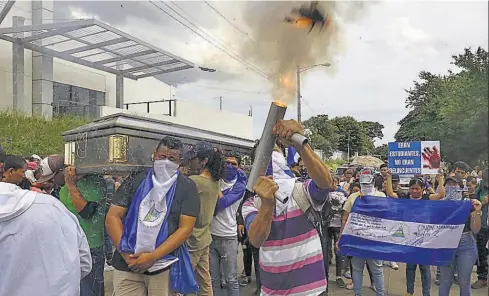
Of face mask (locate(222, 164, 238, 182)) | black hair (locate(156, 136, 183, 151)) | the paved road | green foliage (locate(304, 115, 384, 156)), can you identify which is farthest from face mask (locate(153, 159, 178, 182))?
green foliage (locate(304, 115, 384, 156))

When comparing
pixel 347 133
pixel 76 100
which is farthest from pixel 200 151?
pixel 347 133

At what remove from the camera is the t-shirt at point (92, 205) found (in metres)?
4.28

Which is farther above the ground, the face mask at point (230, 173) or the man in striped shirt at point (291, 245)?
the face mask at point (230, 173)

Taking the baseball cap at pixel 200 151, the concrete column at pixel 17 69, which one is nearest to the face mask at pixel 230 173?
the baseball cap at pixel 200 151

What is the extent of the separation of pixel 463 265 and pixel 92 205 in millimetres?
3633

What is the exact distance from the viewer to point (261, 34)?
3.33 metres

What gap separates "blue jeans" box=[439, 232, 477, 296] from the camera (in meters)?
4.87

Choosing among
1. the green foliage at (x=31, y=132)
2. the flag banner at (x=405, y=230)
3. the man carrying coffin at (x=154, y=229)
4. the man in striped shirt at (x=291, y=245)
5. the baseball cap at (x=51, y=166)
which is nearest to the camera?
the man in striped shirt at (x=291, y=245)

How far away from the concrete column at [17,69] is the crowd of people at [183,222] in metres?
2.50

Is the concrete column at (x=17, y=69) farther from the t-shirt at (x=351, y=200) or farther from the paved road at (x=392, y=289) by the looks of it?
the t-shirt at (x=351, y=200)

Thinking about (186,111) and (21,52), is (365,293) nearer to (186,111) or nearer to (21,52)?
(186,111)

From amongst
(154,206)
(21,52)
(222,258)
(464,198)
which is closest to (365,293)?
(464,198)

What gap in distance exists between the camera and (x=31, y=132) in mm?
7340

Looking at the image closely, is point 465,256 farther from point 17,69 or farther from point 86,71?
point 17,69
